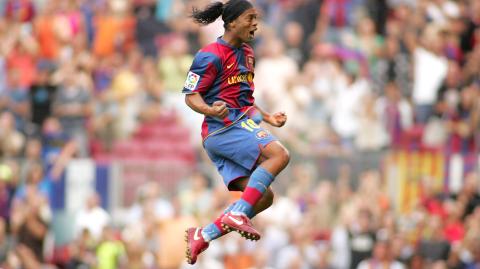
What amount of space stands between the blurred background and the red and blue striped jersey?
268 inches

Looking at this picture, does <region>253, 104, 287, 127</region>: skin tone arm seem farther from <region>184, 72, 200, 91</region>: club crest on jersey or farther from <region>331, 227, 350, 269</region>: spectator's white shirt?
<region>331, 227, 350, 269</region>: spectator's white shirt

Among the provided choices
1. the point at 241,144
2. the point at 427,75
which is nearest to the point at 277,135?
the point at 427,75

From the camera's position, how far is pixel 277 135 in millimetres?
17984

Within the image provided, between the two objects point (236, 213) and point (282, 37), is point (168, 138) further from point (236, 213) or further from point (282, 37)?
point (236, 213)

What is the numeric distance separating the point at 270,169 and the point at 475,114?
9.15m

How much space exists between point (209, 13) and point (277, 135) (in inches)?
323

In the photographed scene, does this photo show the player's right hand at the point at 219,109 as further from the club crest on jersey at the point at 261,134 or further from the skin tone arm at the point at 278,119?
the skin tone arm at the point at 278,119

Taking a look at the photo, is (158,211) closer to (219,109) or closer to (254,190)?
(254,190)

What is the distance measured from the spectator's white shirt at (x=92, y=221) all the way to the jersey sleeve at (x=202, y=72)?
791 cm

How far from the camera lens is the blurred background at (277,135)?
17.3 m

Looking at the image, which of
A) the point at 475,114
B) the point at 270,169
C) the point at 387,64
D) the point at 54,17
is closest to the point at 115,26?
the point at 54,17

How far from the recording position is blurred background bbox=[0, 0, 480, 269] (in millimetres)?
17312

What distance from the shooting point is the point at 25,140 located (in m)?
18.5

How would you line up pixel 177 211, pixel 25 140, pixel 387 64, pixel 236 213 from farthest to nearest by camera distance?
pixel 387 64 < pixel 25 140 < pixel 177 211 < pixel 236 213
